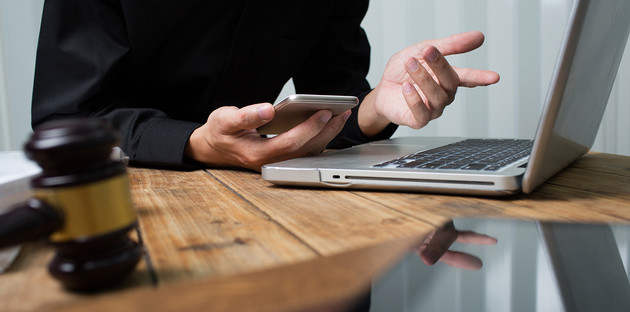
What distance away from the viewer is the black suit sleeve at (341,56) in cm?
147

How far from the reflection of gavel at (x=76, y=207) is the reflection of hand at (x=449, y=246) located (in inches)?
8.8

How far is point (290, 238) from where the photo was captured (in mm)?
426

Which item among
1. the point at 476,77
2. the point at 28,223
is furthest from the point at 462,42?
the point at 28,223

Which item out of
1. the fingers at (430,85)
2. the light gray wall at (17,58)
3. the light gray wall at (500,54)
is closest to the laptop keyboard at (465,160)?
the fingers at (430,85)

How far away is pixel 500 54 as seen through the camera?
2186 millimetres

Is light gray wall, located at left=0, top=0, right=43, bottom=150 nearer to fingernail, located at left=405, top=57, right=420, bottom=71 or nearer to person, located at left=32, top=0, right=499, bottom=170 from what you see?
person, located at left=32, top=0, right=499, bottom=170

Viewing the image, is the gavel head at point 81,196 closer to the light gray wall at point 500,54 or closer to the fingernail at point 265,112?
the fingernail at point 265,112

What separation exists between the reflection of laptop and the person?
0.13m

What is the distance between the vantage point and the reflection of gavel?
282mm

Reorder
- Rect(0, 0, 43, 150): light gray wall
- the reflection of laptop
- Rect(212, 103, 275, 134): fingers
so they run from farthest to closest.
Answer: Rect(0, 0, 43, 150): light gray wall < Rect(212, 103, 275, 134): fingers < the reflection of laptop

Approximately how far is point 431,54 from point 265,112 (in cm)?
27

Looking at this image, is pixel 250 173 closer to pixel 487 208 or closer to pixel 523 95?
pixel 487 208

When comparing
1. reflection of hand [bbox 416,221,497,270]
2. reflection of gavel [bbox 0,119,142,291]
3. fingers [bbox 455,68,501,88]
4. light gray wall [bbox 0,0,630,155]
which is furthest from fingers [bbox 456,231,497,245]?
light gray wall [bbox 0,0,630,155]

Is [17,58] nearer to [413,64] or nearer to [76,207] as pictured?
[413,64]
